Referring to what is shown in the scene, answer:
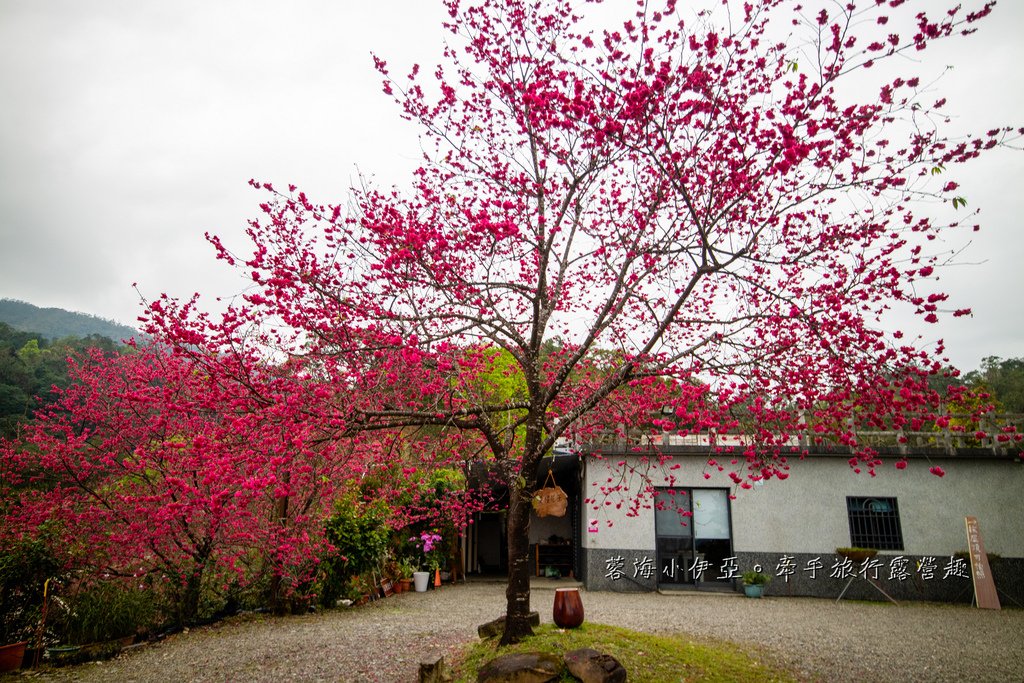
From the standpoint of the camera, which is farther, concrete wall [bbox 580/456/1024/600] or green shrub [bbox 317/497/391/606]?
concrete wall [bbox 580/456/1024/600]

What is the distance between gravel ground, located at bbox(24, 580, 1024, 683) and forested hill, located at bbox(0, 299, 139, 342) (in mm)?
90104

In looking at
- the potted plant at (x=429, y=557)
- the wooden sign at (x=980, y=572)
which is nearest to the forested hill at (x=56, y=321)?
the potted plant at (x=429, y=557)

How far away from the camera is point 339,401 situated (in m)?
5.25

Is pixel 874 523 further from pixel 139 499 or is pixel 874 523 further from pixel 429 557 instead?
pixel 139 499

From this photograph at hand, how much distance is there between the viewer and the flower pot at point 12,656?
20.3 ft

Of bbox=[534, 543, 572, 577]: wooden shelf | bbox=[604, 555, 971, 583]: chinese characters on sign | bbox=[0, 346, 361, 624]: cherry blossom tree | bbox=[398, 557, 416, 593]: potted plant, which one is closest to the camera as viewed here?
bbox=[0, 346, 361, 624]: cherry blossom tree

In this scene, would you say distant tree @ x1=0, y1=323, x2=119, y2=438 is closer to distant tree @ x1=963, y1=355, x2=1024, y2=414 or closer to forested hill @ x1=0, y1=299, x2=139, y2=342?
distant tree @ x1=963, y1=355, x2=1024, y2=414

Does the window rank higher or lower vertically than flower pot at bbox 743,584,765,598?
higher

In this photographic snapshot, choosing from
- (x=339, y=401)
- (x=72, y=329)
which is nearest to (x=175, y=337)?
(x=339, y=401)

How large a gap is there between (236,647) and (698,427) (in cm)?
670

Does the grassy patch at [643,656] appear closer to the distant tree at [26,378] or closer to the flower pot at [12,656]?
the flower pot at [12,656]

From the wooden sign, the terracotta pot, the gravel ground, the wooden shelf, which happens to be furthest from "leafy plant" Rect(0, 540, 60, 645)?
the wooden sign

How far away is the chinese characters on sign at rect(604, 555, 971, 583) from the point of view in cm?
1259

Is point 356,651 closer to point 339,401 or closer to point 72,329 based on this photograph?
point 339,401
